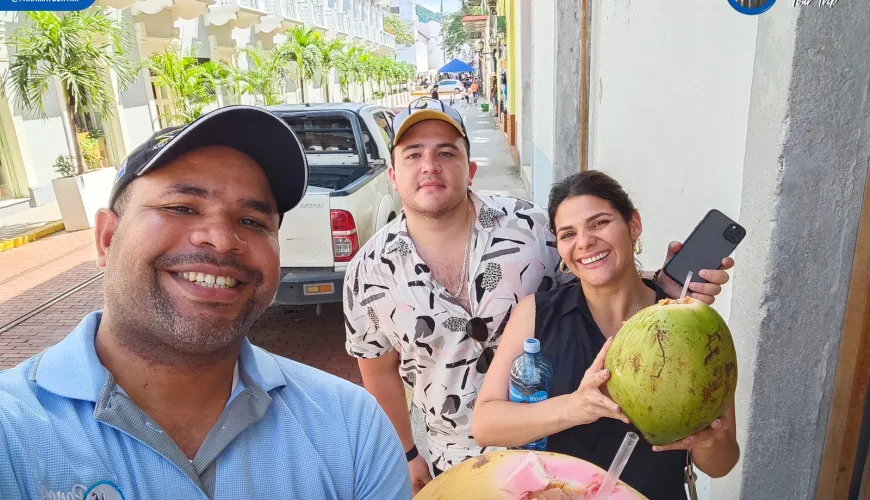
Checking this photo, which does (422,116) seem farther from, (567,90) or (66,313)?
(66,313)

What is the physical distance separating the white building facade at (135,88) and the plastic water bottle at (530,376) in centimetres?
1217

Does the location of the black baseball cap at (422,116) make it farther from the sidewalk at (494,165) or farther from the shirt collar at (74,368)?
the sidewalk at (494,165)

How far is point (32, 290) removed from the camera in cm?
731

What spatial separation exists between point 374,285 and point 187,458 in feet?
3.50

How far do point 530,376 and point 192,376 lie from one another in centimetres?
94

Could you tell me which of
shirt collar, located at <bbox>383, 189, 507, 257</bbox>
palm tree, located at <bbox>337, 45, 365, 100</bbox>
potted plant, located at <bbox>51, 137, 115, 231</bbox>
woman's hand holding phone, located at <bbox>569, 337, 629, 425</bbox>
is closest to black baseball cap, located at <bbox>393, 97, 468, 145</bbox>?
shirt collar, located at <bbox>383, 189, 507, 257</bbox>

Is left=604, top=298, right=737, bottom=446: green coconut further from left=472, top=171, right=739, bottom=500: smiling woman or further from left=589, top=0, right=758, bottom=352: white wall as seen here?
left=589, top=0, right=758, bottom=352: white wall

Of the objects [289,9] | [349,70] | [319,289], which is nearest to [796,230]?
[319,289]

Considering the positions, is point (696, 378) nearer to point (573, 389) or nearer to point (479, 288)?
point (573, 389)

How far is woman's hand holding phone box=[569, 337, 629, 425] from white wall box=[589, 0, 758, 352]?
4.07 feet

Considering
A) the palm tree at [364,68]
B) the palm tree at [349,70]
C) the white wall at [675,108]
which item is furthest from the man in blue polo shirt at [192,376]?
the palm tree at [364,68]

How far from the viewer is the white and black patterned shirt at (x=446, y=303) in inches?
83.8

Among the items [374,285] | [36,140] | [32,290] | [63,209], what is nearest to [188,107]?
[36,140]

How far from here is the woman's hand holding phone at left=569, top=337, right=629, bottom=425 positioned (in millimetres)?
1389
